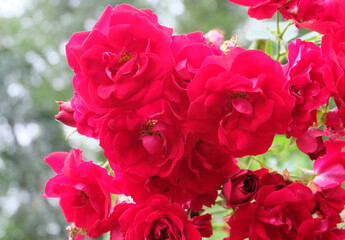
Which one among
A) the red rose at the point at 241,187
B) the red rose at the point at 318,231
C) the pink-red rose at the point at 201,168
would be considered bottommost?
the red rose at the point at 318,231

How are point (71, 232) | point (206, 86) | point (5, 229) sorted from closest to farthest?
point (206, 86)
point (71, 232)
point (5, 229)

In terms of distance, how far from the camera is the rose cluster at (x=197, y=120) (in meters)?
0.31

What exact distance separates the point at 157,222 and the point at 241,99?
14 centimetres

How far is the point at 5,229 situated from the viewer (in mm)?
2576

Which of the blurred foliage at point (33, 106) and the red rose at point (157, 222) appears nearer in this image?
the red rose at point (157, 222)

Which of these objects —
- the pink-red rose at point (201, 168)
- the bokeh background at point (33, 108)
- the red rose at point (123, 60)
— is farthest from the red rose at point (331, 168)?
the bokeh background at point (33, 108)

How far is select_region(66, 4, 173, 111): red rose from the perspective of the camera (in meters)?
0.30

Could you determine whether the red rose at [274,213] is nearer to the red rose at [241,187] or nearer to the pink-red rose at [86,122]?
the red rose at [241,187]

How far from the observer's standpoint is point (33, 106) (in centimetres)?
295

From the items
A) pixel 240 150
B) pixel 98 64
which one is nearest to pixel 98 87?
pixel 98 64

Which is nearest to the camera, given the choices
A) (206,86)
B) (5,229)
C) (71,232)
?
(206,86)

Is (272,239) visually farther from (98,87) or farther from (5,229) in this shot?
(5,229)

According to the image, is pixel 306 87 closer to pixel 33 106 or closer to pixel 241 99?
pixel 241 99

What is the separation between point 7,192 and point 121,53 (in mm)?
2683
